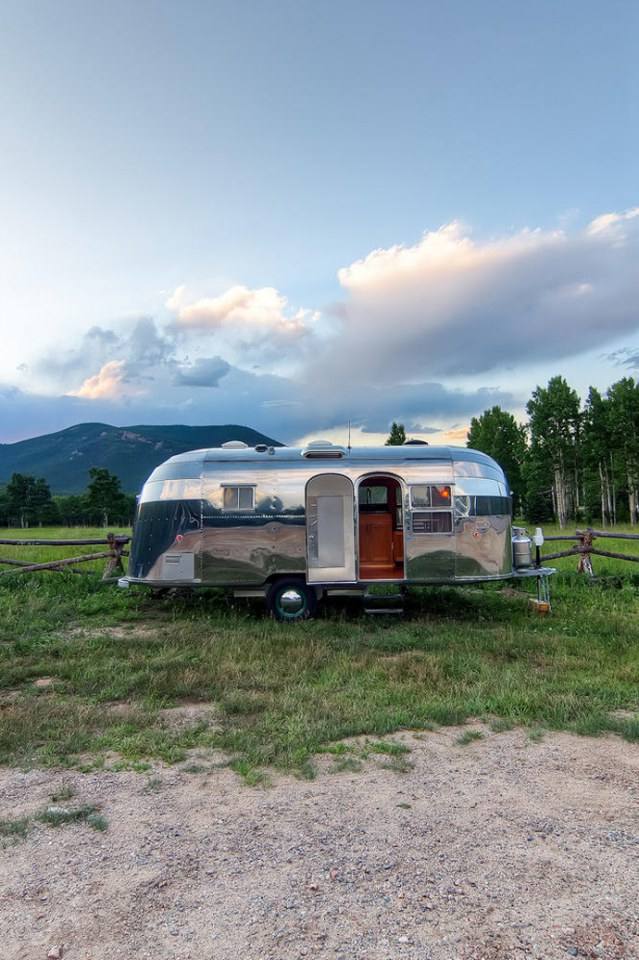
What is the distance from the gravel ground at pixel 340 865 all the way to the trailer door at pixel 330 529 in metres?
5.40

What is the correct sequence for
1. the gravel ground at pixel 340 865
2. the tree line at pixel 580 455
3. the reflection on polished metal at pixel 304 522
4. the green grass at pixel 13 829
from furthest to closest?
1. the tree line at pixel 580 455
2. the reflection on polished metal at pixel 304 522
3. the green grass at pixel 13 829
4. the gravel ground at pixel 340 865

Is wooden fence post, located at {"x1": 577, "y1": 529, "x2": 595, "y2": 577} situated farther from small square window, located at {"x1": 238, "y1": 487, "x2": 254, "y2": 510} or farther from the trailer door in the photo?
small square window, located at {"x1": 238, "y1": 487, "x2": 254, "y2": 510}

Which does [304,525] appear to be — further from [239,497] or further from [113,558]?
[113,558]

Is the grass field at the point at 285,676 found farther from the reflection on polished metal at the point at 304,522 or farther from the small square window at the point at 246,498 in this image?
the small square window at the point at 246,498

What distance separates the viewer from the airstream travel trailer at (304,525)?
9.80m

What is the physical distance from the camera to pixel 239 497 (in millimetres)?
9984

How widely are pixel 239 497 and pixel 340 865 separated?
709cm

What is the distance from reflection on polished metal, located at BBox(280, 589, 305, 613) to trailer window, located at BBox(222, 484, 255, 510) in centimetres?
163

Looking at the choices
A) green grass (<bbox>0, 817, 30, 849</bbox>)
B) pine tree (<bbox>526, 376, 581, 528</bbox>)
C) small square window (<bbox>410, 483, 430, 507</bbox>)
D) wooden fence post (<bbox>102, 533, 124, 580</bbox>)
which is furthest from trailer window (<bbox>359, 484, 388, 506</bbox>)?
pine tree (<bbox>526, 376, 581, 528</bbox>)

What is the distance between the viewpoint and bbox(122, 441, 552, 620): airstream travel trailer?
980 cm

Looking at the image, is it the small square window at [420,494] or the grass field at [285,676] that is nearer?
the grass field at [285,676]

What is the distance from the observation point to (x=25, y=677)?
22.6 feet

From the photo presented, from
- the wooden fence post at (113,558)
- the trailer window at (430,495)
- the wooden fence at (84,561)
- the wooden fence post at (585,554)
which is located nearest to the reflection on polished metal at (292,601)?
the trailer window at (430,495)

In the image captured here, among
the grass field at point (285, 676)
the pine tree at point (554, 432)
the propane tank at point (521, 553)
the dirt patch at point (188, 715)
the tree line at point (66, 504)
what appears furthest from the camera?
the tree line at point (66, 504)
